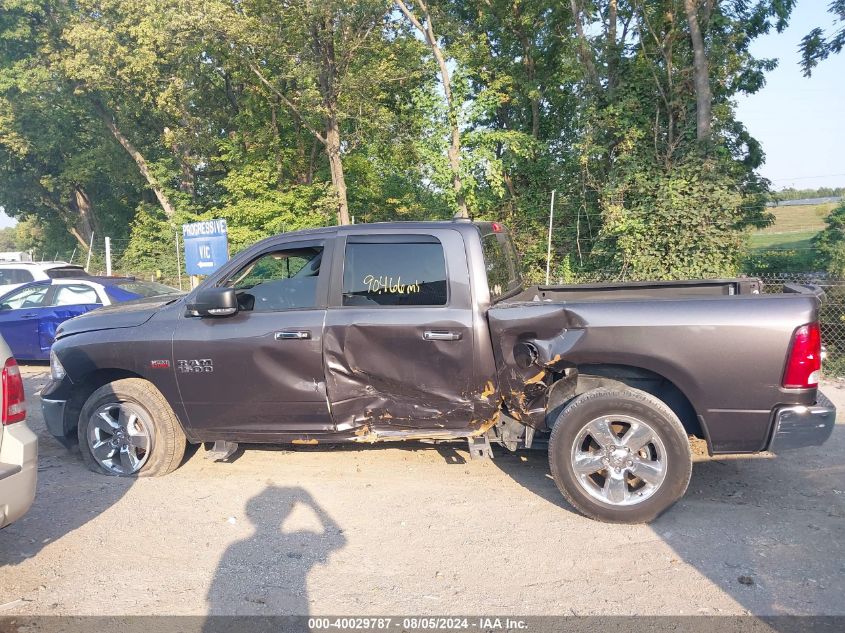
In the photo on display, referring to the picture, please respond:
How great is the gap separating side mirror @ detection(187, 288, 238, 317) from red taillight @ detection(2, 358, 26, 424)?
136 centimetres

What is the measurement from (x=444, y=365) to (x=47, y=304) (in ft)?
26.1

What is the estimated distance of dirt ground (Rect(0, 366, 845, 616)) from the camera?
335 centimetres

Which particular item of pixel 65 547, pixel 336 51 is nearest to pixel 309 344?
pixel 65 547

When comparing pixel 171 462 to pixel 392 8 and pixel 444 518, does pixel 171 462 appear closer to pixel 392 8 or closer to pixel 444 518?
pixel 444 518

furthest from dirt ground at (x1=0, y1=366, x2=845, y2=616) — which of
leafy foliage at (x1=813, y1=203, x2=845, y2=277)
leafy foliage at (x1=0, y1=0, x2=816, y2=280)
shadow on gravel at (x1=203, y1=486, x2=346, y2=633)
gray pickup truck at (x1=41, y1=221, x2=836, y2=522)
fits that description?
leafy foliage at (x1=0, y1=0, x2=816, y2=280)

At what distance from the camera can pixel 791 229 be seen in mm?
13914

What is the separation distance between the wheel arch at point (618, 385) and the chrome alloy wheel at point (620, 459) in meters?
0.34

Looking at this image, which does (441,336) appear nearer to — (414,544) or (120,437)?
(414,544)

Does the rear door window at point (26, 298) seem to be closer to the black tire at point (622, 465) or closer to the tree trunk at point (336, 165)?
the black tire at point (622, 465)

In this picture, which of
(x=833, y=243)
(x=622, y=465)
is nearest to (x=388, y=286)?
(x=622, y=465)

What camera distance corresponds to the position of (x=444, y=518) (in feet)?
14.2

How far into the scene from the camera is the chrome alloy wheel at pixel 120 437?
16.7 feet

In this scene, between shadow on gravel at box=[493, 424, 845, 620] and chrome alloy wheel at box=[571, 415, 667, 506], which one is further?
chrome alloy wheel at box=[571, 415, 667, 506]

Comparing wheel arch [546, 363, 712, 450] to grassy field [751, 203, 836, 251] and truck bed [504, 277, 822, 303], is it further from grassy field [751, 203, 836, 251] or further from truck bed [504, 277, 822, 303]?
grassy field [751, 203, 836, 251]
